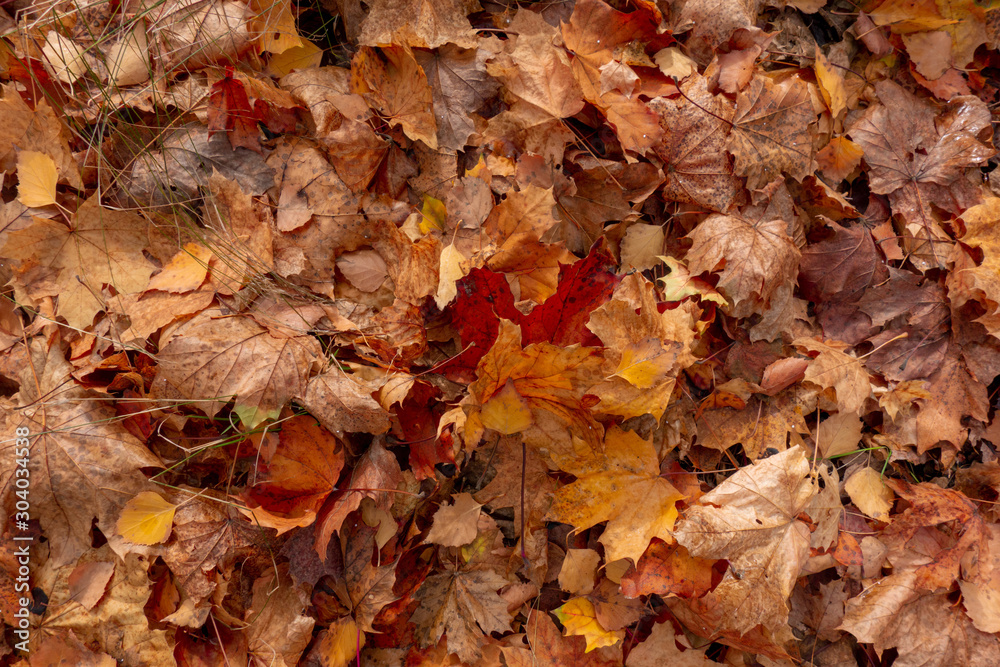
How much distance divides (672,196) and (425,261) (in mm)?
781

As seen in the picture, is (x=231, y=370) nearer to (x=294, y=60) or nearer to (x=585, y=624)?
(x=294, y=60)

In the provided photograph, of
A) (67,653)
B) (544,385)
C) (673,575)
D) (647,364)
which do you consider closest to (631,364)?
(647,364)

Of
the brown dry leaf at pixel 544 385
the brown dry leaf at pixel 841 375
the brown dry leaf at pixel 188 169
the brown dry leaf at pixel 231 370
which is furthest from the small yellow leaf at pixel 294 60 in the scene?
the brown dry leaf at pixel 841 375

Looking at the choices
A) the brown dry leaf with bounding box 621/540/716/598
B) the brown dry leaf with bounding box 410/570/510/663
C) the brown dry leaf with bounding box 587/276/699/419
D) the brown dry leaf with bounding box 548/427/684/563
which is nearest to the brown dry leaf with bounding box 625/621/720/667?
the brown dry leaf with bounding box 621/540/716/598

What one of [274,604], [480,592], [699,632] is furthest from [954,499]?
[274,604]

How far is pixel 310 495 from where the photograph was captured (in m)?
1.51

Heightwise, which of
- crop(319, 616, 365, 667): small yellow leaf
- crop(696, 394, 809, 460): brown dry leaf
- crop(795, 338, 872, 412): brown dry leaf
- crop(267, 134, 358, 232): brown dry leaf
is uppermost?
crop(267, 134, 358, 232): brown dry leaf

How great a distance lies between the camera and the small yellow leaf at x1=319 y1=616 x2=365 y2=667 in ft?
5.08

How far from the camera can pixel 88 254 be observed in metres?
1.59

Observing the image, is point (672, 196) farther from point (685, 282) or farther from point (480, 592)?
point (480, 592)

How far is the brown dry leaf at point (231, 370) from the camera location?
56.2 inches

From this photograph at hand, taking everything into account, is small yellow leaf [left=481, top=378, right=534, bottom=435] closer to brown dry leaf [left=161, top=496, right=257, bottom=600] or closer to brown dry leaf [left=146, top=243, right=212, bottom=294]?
brown dry leaf [left=161, top=496, right=257, bottom=600]

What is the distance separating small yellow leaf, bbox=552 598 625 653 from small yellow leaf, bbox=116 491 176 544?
3.59 feet

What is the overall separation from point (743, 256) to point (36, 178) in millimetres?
2001
